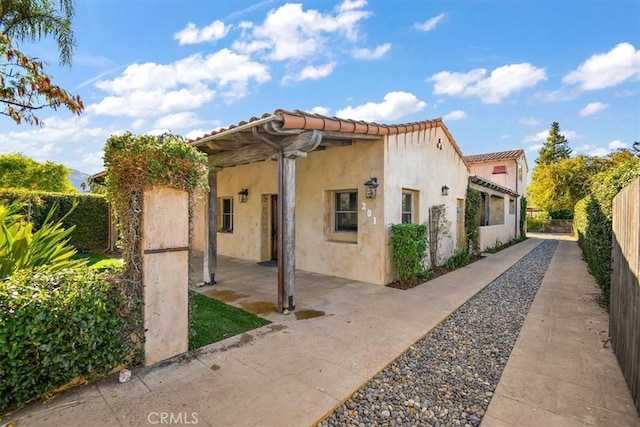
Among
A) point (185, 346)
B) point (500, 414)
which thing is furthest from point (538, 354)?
point (185, 346)

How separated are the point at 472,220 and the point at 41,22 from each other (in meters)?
15.8

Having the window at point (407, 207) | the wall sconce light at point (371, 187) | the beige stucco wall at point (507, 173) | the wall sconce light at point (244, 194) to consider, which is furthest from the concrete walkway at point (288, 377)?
the beige stucco wall at point (507, 173)

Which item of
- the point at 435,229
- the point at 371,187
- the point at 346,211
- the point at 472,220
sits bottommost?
the point at 435,229

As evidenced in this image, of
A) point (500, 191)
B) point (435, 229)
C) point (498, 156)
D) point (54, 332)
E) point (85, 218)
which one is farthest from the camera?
point (498, 156)

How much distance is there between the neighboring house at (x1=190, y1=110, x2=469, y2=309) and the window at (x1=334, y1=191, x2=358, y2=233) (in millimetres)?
28

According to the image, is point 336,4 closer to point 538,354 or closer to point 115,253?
point 538,354

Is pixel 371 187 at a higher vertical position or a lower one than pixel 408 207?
higher

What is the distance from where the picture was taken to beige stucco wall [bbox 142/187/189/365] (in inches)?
130

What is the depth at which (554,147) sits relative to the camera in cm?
4206

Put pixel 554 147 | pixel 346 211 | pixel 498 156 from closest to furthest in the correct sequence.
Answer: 1. pixel 346 211
2. pixel 498 156
3. pixel 554 147

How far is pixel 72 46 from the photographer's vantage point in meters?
9.15

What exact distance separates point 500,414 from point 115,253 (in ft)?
44.9

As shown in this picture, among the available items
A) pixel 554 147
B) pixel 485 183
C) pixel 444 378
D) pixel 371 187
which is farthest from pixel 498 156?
pixel 554 147

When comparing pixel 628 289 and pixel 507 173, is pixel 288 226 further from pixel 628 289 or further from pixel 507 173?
pixel 507 173
